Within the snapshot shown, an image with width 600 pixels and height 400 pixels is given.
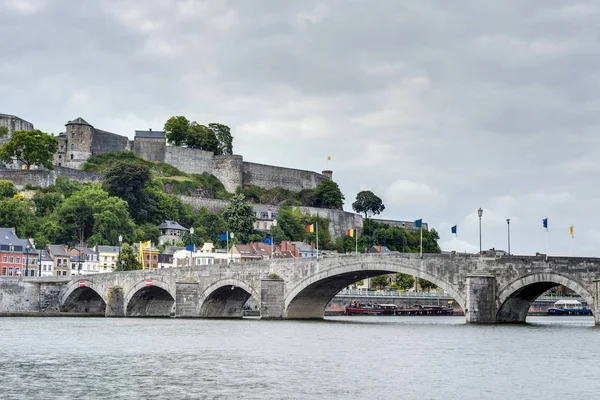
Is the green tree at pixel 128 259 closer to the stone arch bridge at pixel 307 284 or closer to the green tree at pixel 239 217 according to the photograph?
the stone arch bridge at pixel 307 284

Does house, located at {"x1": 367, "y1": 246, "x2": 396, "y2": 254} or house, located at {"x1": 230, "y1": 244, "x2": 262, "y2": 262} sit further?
house, located at {"x1": 367, "y1": 246, "x2": 396, "y2": 254}

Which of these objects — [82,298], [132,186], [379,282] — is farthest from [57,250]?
[379,282]

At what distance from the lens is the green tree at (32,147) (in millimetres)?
102887

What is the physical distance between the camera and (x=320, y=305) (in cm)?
5812

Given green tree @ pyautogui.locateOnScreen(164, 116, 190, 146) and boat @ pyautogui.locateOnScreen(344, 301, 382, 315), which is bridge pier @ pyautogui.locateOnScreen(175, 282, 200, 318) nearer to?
boat @ pyautogui.locateOnScreen(344, 301, 382, 315)

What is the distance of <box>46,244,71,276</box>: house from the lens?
88.1 m

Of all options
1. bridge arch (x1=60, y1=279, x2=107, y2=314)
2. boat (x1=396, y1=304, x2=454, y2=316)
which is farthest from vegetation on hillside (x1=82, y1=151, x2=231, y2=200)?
bridge arch (x1=60, y1=279, x2=107, y2=314)

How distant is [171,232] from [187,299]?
146ft

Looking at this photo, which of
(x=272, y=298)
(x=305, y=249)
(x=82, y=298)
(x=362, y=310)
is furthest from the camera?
(x=305, y=249)

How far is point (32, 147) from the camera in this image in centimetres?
10306

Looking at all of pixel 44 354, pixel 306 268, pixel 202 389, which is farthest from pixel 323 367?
pixel 306 268

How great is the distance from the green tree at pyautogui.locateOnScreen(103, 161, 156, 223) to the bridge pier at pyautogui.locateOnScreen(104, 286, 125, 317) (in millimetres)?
34493

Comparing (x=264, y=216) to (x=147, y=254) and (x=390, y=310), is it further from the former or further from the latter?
(x=390, y=310)

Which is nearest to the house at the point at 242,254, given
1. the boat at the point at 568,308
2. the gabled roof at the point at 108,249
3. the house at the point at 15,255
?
the gabled roof at the point at 108,249
